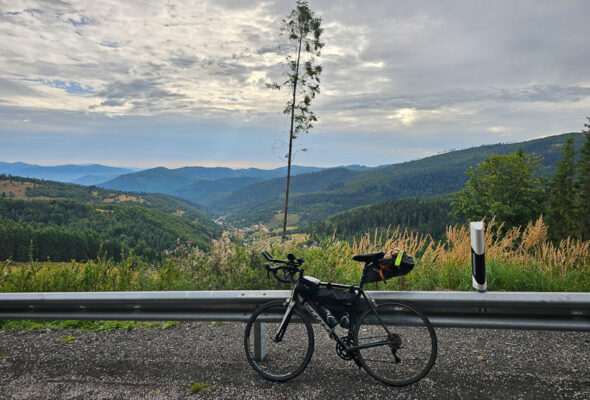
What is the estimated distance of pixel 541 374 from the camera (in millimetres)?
2996

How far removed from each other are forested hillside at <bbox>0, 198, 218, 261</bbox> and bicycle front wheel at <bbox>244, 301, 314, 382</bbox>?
75.8 m

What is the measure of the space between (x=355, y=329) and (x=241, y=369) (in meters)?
1.11

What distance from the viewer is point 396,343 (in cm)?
316

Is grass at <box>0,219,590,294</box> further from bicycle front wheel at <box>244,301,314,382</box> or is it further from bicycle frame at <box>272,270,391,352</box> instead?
bicycle frame at <box>272,270,391,352</box>

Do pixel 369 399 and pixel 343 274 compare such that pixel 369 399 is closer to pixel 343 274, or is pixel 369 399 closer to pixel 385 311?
pixel 385 311

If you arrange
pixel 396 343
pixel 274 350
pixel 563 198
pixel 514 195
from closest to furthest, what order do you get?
pixel 396 343
pixel 274 350
pixel 514 195
pixel 563 198

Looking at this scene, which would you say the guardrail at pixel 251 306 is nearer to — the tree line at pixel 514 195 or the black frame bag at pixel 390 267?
the black frame bag at pixel 390 267

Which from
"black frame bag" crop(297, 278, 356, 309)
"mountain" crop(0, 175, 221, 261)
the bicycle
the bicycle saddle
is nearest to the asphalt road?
the bicycle

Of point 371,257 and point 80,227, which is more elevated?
point 371,257

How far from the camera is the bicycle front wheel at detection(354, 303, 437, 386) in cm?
299

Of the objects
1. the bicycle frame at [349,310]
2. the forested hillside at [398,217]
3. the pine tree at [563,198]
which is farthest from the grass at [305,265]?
the forested hillside at [398,217]

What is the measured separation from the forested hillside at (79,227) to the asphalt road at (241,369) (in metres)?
74.7

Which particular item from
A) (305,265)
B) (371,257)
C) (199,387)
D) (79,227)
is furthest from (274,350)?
(79,227)

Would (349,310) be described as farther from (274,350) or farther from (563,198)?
(563,198)
